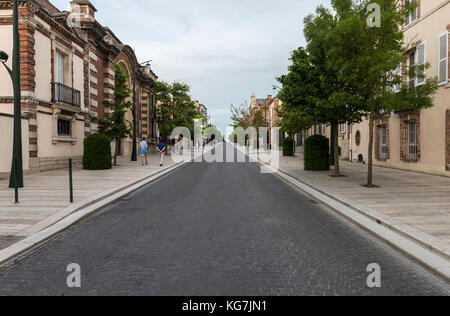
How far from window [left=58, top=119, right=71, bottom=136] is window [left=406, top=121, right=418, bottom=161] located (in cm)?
1895

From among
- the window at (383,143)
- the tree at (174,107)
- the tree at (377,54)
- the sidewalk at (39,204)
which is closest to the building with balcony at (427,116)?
the window at (383,143)

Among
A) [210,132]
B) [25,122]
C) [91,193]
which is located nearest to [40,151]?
[25,122]

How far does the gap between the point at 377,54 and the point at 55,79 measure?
16.4 metres

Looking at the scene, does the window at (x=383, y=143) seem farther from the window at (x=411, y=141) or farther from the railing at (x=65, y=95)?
the railing at (x=65, y=95)

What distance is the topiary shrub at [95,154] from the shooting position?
1822cm

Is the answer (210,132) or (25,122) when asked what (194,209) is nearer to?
(25,122)

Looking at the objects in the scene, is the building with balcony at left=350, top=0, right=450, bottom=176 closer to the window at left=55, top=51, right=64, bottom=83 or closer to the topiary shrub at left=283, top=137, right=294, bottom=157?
the topiary shrub at left=283, top=137, right=294, bottom=157

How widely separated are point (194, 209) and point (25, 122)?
1190 centimetres

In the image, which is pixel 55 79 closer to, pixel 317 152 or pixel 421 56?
pixel 317 152

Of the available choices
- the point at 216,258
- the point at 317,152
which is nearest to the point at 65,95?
the point at 317,152

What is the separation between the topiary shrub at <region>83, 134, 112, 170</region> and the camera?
18219 millimetres

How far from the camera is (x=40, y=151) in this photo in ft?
55.5

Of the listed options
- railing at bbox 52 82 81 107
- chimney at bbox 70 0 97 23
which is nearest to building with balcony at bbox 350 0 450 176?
railing at bbox 52 82 81 107

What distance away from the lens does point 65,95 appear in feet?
62.4
